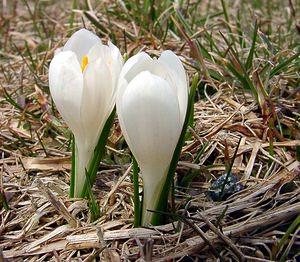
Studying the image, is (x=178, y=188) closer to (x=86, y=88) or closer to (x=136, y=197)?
(x=136, y=197)

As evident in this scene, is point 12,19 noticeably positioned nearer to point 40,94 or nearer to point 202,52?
point 40,94

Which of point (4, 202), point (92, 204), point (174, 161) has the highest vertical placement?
point (174, 161)

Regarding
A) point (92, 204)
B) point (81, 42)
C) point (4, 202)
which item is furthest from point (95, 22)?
point (92, 204)

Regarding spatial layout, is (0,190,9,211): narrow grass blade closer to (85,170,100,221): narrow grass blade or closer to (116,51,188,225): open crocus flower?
(85,170,100,221): narrow grass blade

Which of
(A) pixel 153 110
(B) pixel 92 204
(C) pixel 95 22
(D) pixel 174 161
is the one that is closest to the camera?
(A) pixel 153 110

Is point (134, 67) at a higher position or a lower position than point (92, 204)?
higher

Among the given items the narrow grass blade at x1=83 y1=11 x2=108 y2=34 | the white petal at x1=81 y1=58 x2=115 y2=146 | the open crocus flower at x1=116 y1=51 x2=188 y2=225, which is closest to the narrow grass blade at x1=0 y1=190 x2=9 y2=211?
the white petal at x1=81 y1=58 x2=115 y2=146

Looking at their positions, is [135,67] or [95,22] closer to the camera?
[135,67]
